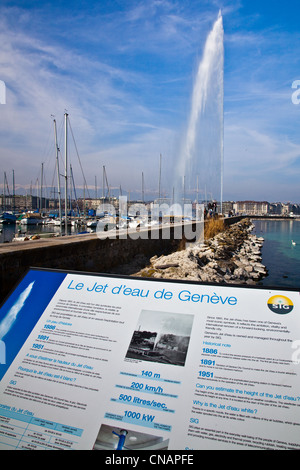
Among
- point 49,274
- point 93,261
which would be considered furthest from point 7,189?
point 49,274

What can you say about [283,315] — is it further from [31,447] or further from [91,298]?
[31,447]

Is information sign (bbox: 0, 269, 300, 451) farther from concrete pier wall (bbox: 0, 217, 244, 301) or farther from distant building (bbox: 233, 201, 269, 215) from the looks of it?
distant building (bbox: 233, 201, 269, 215)

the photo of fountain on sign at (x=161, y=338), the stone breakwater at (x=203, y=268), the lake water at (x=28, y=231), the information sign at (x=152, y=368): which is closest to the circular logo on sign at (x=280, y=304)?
the information sign at (x=152, y=368)

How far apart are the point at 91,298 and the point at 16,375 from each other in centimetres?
87

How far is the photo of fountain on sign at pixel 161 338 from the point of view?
2.48 m

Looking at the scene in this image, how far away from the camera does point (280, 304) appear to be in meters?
2.60

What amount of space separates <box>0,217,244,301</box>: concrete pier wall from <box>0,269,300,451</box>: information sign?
2.68 m

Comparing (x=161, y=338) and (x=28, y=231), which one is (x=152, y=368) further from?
(x=28, y=231)

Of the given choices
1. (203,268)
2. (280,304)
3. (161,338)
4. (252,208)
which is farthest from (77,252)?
(252,208)

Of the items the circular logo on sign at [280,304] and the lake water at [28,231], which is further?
the lake water at [28,231]

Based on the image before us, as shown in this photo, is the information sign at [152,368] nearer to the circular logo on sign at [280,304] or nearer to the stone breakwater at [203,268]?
the circular logo on sign at [280,304]

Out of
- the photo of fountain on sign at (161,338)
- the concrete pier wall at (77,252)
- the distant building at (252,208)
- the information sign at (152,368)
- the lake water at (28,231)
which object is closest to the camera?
the information sign at (152,368)

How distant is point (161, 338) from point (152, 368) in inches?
9.7

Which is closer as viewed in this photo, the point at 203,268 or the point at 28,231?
the point at 203,268
